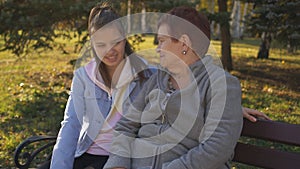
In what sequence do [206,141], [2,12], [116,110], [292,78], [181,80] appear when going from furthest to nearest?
[292,78]
[2,12]
[116,110]
[181,80]
[206,141]

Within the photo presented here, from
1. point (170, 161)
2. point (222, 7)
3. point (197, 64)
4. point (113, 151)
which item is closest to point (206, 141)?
point (170, 161)

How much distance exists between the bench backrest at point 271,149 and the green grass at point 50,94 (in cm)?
98

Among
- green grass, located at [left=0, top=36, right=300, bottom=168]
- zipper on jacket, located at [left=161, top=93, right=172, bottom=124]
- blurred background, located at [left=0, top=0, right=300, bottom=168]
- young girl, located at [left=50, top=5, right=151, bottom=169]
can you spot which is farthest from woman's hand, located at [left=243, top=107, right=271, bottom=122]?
blurred background, located at [left=0, top=0, right=300, bottom=168]

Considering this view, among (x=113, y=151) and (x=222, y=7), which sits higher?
(x=222, y=7)

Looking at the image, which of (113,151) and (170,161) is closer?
(170,161)

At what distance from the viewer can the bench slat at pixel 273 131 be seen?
2.55 metres

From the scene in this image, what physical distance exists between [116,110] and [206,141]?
85 centimetres

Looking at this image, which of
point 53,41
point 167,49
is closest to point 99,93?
point 167,49

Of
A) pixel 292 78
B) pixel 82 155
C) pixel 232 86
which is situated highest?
pixel 232 86

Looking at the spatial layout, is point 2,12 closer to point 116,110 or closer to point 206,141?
point 116,110

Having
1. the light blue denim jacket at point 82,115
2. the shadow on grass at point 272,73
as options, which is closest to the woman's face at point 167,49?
the light blue denim jacket at point 82,115

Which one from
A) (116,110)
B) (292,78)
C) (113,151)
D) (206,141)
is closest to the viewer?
(206,141)

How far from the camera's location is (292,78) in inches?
453

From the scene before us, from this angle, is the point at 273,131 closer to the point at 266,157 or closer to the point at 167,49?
the point at 266,157
